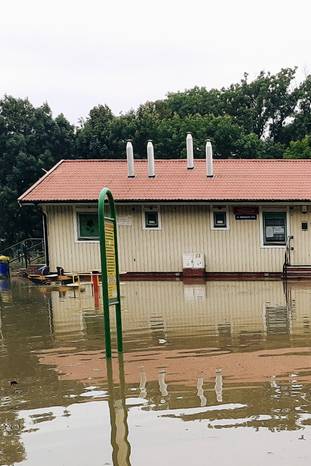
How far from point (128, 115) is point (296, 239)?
52.4ft

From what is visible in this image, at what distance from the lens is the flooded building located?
18.7m

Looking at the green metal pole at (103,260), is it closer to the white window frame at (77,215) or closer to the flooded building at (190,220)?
the flooded building at (190,220)

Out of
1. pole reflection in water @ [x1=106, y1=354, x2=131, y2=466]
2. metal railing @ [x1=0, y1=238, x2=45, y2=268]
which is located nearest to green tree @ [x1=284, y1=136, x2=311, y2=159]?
metal railing @ [x1=0, y1=238, x2=45, y2=268]

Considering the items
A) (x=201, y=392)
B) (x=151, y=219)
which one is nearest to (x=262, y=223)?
(x=151, y=219)

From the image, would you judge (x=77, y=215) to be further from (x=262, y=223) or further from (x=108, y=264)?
(x=108, y=264)

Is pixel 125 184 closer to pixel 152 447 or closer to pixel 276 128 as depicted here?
pixel 152 447

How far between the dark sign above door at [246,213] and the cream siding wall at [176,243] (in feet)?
0.41

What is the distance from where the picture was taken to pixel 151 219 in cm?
1966

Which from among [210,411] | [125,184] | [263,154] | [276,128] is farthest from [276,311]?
[276,128]

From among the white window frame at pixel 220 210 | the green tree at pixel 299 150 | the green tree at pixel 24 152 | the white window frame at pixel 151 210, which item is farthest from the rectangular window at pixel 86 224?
the green tree at pixel 299 150

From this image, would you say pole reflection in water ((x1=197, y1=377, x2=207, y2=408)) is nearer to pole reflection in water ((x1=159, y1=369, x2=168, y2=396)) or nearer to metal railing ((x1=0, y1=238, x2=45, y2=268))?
pole reflection in water ((x1=159, y1=369, x2=168, y2=396))

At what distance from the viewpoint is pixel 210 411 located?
18.5 feet

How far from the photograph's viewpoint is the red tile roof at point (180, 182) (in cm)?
1886

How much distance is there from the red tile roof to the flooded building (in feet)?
0.11
